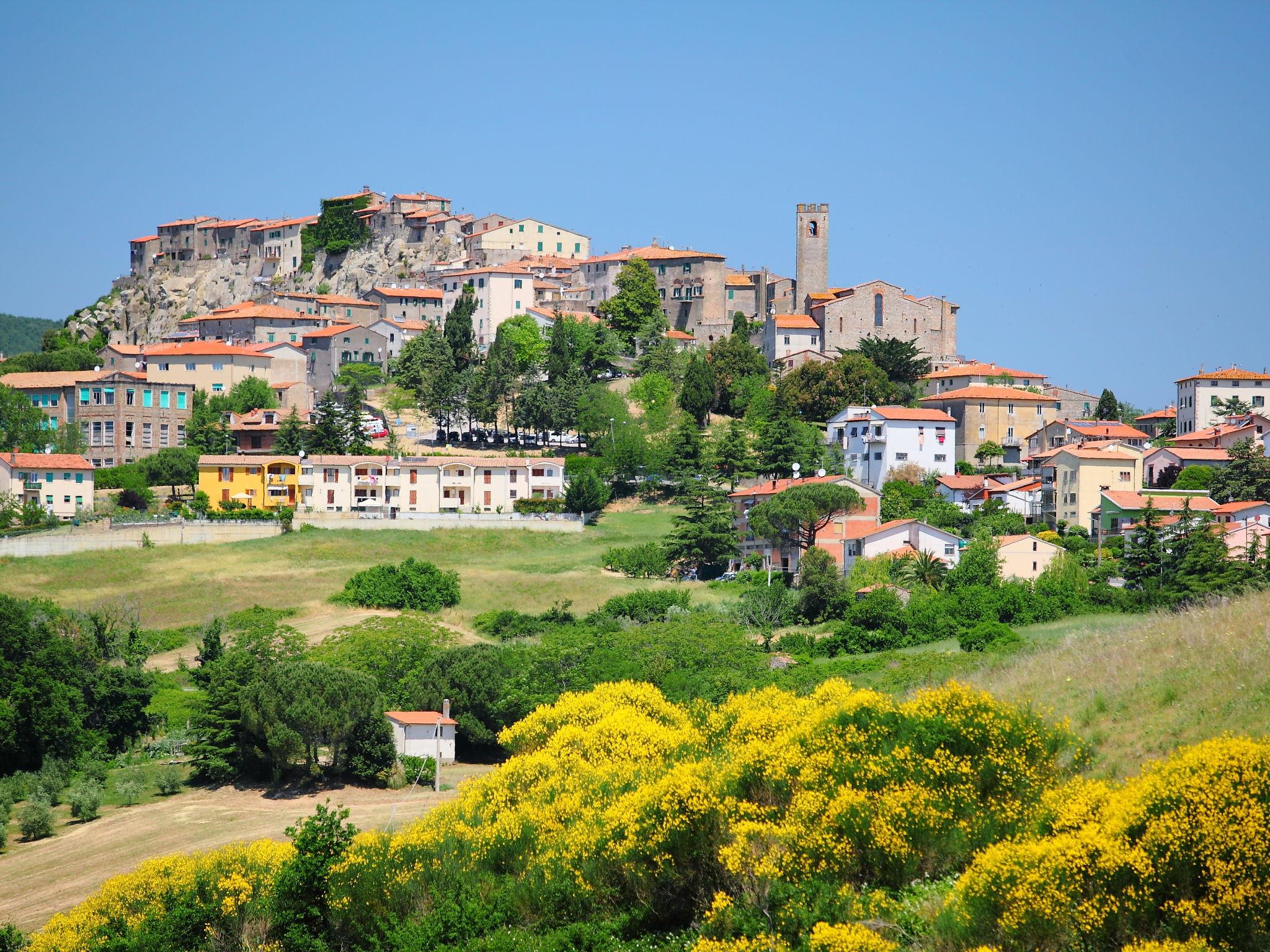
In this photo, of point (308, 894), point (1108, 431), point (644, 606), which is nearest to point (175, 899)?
point (308, 894)

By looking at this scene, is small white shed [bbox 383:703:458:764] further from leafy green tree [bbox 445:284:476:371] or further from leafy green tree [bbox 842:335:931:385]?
leafy green tree [bbox 842:335:931:385]

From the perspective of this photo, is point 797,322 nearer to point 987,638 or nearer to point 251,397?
point 251,397

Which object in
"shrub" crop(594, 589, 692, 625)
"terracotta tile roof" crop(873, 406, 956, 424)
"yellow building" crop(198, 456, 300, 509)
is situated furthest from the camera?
"yellow building" crop(198, 456, 300, 509)

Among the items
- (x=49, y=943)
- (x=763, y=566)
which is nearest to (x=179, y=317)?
(x=763, y=566)

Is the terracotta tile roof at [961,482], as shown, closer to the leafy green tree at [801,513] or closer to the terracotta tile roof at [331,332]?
the leafy green tree at [801,513]

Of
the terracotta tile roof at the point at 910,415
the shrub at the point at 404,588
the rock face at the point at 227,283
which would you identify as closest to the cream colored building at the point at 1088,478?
the terracotta tile roof at the point at 910,415

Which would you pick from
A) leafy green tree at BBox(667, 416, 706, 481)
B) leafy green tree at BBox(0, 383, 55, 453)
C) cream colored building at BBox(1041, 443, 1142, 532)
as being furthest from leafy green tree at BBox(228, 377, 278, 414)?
cream colored building at BBox(1041, 443, 1142, 532)

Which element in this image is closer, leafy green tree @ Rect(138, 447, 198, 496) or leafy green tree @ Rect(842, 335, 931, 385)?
leafy green tree @ Rect(138, 447, 198, 496)
